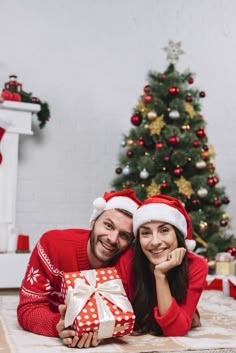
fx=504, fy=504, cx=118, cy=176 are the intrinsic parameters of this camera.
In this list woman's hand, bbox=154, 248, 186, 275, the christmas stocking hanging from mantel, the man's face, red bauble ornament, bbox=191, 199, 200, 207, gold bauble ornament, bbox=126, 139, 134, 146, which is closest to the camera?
woman's hand, bbox=154, 248, 186, 275

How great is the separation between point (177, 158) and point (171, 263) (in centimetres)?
199

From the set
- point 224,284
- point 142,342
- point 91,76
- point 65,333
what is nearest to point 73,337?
point 65,333

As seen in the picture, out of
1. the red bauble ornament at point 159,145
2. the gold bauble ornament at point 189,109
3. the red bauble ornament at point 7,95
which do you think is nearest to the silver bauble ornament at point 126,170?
the red bauble ornament at point 159,145

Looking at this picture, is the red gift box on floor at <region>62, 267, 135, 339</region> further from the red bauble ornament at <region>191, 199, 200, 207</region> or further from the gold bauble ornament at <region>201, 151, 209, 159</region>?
the gold bauble ornament at <region>201, 151, 209, 159</region>

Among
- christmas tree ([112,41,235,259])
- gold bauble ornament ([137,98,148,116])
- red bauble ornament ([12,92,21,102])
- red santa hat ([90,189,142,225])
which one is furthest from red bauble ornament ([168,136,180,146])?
red santa hat ([90,189,142,225])

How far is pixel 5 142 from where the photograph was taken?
395cm

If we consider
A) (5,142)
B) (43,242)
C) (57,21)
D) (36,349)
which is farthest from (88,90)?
(36,349)

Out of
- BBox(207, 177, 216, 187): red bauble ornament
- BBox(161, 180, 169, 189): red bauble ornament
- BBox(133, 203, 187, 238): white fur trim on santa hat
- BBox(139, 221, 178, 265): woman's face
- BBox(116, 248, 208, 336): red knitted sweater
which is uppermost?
A: BBox(207, 177, 216, 187): red bauble ornament

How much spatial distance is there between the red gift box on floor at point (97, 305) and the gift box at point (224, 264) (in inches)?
78.8

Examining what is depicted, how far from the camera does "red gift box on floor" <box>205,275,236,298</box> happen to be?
312 cm

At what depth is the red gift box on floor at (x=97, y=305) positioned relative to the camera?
1.66 m

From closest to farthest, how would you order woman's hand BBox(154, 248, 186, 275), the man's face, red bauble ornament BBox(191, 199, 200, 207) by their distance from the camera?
woman's hand BBox(154, 248, 186, 275), the man's face, red bauble ornament BBox(191, 199, 200, 207)

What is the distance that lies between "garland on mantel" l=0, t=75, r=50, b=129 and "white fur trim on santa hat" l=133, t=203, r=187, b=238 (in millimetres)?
2301

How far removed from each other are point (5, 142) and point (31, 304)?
88.4 inches
